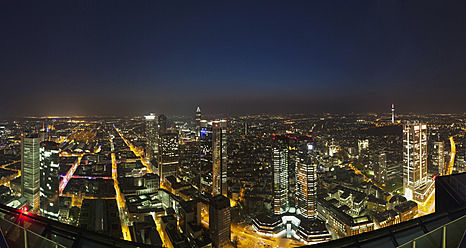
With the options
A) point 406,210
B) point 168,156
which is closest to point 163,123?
point 168,156

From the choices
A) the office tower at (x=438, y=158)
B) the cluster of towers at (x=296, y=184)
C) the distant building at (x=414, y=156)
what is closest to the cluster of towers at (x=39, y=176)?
the cluster of towers at (x=296, y=184)

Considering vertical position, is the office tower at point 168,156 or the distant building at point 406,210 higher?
the office tower at point 168,156

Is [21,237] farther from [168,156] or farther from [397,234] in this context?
[168,156]

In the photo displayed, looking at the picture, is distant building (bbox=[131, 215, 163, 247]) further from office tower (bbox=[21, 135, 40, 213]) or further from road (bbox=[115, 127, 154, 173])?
road (bbox=[115, 127, 154, 173])

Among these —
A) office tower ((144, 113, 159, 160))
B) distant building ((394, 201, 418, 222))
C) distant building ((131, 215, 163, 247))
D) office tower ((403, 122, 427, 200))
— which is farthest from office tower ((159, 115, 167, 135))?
office tower ((403, 122, 427, 200))

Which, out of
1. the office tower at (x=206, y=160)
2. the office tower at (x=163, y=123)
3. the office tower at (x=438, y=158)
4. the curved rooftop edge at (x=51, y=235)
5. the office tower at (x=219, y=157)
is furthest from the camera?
the office tower at (x=163, y=123)

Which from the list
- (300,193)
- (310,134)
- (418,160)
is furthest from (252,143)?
(418,160)

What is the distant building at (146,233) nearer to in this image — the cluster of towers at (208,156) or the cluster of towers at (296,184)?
the cluster of towers at (208,156)
